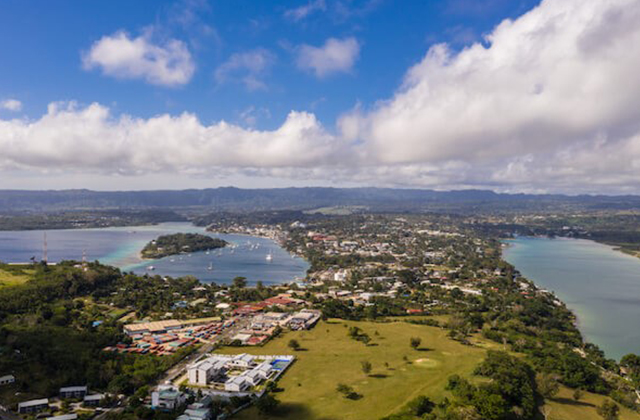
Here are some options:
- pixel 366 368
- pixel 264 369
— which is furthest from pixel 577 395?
pixel 264 369

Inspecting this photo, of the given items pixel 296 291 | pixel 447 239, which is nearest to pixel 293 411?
pixel 296 291

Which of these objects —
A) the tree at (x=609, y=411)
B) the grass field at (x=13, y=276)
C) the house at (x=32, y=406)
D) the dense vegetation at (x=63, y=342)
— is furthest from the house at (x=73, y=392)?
the tree at (x=609, y=411)

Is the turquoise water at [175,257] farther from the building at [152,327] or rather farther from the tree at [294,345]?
the tree at [294,345]

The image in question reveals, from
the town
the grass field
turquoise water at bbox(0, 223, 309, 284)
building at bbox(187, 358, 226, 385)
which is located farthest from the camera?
turquoise water at bbox(0, 223, 309, 284)

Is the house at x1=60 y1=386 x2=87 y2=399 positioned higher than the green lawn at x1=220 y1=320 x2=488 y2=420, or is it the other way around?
the house at x1=60 y1=386 x2=87 y2=399

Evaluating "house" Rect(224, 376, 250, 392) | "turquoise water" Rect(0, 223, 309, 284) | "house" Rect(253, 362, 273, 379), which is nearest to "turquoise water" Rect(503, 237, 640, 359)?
"house" Rect(253, 362, 273, 379)

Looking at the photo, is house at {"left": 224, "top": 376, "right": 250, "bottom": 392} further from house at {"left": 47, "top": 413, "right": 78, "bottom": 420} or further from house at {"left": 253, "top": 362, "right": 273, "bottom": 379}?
house at {"left": 47, "top": 413, "right": 78, "bottom": 420}

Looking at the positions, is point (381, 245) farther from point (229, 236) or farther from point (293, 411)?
point (293, 411)
